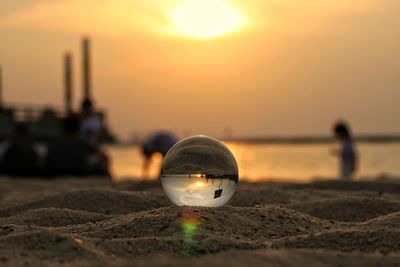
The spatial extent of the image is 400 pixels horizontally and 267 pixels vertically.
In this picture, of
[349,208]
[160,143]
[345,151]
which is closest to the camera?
[349,208]

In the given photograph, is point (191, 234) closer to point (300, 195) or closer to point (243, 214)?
point (243, 214)

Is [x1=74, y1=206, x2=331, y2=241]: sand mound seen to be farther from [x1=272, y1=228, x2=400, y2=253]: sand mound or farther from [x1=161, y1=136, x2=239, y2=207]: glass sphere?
[x1=272, y1=228, x2=400, y2=253]: sand mound

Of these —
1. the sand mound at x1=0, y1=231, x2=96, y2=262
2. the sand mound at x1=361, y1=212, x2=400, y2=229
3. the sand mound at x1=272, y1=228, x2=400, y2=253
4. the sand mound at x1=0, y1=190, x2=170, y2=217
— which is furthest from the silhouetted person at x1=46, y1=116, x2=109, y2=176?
the sand mound at x1=272, y1=228, x2=400, y2=253

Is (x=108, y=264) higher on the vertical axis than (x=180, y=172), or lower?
lower

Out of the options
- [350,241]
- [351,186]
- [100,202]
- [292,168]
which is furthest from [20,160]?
[292,168]

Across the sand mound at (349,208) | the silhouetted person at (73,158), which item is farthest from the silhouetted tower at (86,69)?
the sand mound at (349,208)

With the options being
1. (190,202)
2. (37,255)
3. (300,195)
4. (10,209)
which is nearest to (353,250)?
(190,202)

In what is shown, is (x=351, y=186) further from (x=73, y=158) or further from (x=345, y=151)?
(x=73, y=158)
